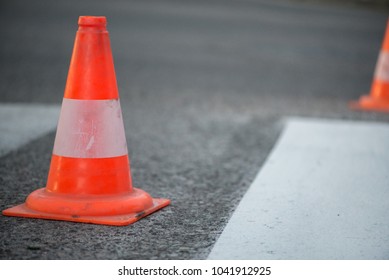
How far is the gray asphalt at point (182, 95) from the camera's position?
3.62m

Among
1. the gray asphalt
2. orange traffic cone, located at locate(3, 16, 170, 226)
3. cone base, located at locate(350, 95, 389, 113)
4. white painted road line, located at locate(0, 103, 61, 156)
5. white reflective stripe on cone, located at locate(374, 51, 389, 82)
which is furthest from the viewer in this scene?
white reflective stripe on cone, located at locate(374, 51, 389, 82)

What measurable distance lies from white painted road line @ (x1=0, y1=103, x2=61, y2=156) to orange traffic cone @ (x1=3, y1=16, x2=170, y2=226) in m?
1.60

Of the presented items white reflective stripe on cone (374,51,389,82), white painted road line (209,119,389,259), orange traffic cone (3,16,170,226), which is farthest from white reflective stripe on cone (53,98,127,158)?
white reflective stripe on cone (374,51,389,82)

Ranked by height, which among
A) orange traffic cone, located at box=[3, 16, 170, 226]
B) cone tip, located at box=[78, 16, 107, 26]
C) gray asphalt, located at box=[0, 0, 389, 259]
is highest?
cone tip, located at box=[78, 16, 107, 26]

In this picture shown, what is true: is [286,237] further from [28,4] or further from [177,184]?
[28,4]

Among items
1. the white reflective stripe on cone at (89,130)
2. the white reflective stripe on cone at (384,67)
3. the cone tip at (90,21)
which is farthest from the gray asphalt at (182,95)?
the cone tip at (90,21)

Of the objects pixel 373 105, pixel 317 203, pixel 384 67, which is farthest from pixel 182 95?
pixel 317 203

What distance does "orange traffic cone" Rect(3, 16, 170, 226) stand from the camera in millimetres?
3770

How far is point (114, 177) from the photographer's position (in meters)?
3.86

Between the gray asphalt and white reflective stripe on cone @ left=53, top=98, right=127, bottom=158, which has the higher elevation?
white reflective stripe on cone @ left=53, top=98, right=127, bottom=158

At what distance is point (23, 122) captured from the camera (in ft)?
21.0

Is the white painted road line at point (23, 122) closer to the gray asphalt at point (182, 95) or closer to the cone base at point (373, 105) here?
the gray asphalt at point (182, 95)

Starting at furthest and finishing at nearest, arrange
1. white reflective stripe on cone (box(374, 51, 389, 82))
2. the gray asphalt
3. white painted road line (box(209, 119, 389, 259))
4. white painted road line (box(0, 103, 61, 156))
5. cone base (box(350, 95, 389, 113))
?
white reflective stripe on cone (box(374, 51, 389, 82)) < cone base (box(350, 95, 389, 113)) < white painted road line (box(0, 103, 61, 156)) < the gray asphalt < white painted road line (box(209, 119, 389, 259))

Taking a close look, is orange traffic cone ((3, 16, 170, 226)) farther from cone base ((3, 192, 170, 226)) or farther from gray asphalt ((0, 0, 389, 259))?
gray asphalt ((0, 0, 389, 259))
